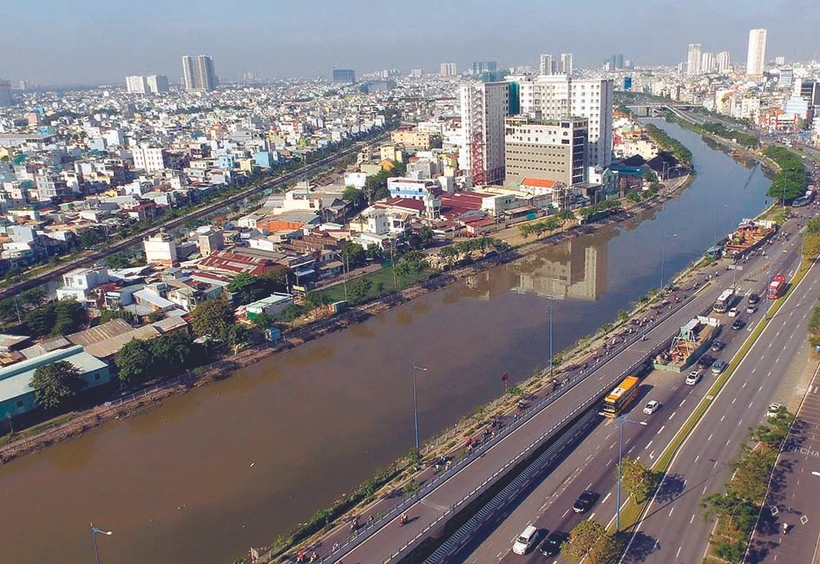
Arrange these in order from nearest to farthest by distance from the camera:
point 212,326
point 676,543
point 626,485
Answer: point 676,543
point 626,485
point 212,326

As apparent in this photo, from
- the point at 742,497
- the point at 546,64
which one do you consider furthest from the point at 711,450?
the point at 546,64

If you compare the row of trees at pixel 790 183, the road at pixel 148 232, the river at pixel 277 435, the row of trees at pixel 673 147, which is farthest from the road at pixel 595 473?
the row of trees at pixel 673 147

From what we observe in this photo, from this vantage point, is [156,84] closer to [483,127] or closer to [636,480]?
[483,127]

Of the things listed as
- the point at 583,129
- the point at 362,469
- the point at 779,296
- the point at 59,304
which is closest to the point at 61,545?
the point at 362,469

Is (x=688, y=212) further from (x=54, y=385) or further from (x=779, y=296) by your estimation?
(x=54, y=385)

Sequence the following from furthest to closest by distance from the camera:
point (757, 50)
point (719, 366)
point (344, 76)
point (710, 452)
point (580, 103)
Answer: point (344, 76) → point (757, 50) → point (580, 103) → point (719, 366) → point (710, 452)

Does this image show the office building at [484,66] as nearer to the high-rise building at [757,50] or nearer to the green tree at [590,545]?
the high-rise building at [757,50]

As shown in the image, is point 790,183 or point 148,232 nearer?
point 148,232
